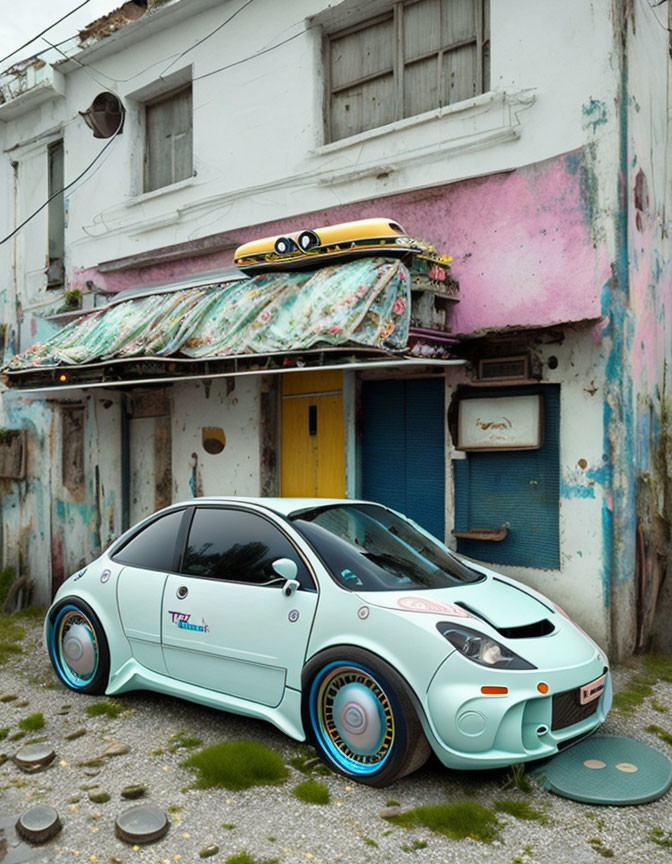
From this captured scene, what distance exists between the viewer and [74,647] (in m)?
5.72

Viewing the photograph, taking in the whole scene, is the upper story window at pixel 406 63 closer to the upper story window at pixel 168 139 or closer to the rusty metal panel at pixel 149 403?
the upper story window at pixel 168 139

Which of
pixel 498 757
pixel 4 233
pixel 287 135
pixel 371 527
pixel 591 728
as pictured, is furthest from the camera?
pixel 4 233

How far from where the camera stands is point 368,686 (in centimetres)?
422

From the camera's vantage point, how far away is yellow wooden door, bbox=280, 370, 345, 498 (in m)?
8.65

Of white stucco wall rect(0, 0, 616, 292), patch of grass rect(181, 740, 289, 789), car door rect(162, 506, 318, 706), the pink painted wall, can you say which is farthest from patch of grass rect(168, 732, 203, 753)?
white stucco wall rect(0, 0, 616, 292)

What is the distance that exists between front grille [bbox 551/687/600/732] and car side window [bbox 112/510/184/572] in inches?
103

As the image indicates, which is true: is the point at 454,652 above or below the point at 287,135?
below

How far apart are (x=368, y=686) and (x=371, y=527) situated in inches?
48.6

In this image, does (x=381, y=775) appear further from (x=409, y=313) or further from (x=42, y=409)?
(x=42, y=409)

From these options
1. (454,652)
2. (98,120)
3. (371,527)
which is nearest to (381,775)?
(454,652)

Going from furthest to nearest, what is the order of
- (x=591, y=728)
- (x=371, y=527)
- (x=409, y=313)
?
(x=409, y=313), (x=371, y=527), (x=591, y=728)

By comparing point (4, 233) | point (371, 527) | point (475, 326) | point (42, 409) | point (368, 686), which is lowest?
point (368, 686)

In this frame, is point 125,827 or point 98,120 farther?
point 98,120

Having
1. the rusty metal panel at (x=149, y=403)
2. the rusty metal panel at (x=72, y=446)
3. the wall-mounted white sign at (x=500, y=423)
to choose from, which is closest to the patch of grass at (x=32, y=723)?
the wall-mounted white sign at (x=500, y=423)
